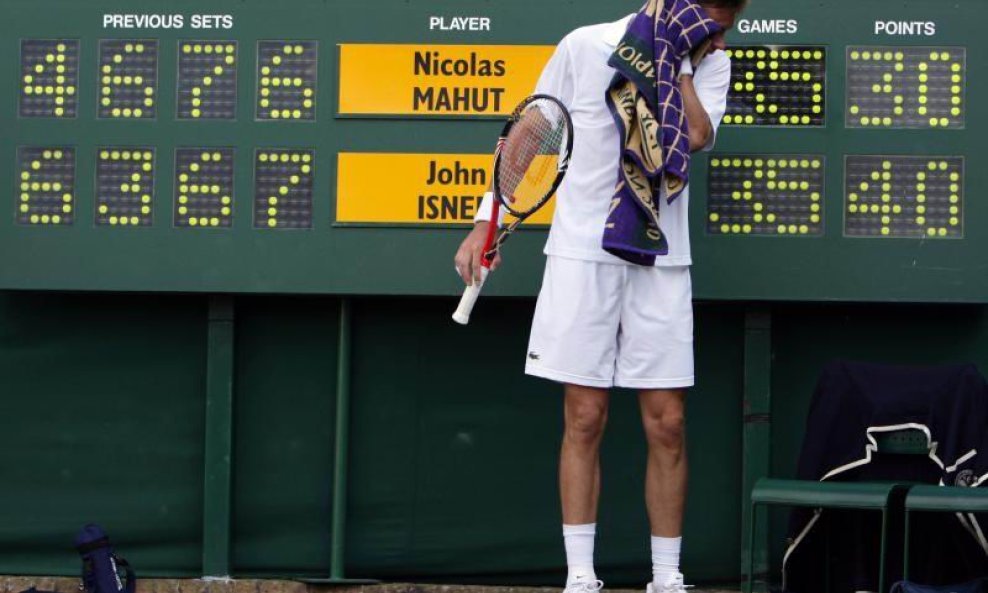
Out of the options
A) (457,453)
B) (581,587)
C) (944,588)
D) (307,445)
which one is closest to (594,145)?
(581,587)

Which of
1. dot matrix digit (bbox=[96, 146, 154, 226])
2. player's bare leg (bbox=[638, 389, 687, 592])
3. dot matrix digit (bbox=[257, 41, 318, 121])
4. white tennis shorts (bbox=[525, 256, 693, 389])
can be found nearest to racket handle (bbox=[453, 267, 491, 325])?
white tennis shorts (bbox=[525, 256, 693, 389])

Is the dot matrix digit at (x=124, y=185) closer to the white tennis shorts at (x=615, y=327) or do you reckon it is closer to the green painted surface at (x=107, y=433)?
the green painted surface at (x=107, y=433)

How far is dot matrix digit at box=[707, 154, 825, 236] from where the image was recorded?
6293 millimetres

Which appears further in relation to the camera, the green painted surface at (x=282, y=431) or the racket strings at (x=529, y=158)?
the green painted surface at (x=282, y=431)

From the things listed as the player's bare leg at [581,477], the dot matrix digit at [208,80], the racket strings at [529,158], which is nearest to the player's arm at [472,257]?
the racket strings at [529,158]

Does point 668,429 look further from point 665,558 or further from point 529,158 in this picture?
point 529,158

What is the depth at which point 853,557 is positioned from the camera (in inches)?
232

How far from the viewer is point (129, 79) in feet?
21.1

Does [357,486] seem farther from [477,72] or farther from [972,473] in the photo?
[972,473]

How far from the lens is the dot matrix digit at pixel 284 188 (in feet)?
21.0

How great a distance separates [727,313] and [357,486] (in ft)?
5.10

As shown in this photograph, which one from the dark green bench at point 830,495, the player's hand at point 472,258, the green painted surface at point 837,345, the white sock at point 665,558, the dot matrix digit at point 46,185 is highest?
the dot matrix digit at point 46,185

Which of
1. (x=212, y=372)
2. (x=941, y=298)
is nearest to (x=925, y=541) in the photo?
(x=941, y=298)

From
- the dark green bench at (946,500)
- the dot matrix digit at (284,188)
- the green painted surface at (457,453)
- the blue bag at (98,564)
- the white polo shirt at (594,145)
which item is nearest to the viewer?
the dark green bench at (946,500)
